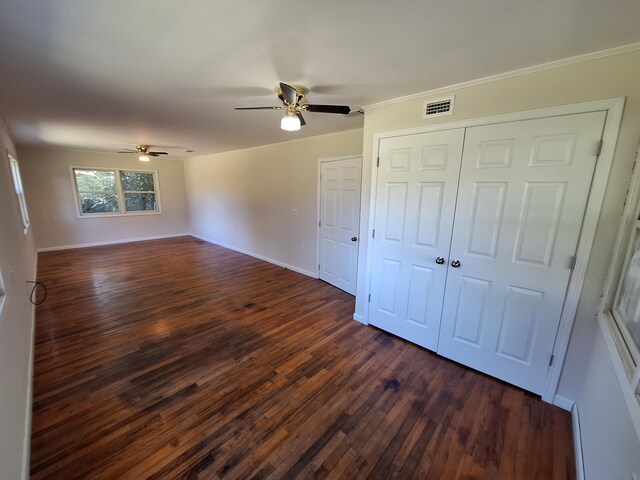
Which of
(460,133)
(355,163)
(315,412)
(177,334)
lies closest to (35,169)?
(177,334)

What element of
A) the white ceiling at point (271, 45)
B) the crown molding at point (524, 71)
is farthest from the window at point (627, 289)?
the white ceiling at point (271, 45)

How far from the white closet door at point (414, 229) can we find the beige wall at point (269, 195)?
1242 mm

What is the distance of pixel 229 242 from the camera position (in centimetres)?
663

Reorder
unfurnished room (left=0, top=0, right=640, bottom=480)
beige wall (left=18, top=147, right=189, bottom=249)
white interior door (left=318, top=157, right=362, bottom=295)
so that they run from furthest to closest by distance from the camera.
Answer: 1. beige wall (left=18, top=147, right=189, bottom=249)
2. white interior door (left=318, top=157, right=362, bottom=295)
3. unfurnished room (left=0, top=0, right=640, bottom=480)

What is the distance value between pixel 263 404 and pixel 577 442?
2082 mm

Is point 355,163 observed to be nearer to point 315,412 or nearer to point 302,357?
point 302,357

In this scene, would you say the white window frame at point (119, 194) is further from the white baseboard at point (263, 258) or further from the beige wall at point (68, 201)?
the white baseboard at point (263, 258)

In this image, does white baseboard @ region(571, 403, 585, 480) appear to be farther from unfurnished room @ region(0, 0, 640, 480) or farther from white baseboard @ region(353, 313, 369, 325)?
white baseboard @ region(353, 313, 369, 325)

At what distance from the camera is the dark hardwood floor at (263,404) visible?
4.96 feet

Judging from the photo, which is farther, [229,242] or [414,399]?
[229,242]

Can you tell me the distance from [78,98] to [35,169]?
524 centimetres

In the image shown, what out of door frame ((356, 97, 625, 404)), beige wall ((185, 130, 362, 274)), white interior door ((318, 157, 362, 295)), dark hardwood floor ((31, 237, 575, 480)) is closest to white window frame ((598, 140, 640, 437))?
door frame ((356, 97, 625, 404))

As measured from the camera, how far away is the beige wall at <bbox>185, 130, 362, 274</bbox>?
14.1 feet

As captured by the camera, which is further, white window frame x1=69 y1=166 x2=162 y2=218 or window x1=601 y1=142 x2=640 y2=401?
white window frame x1=69 y1=166 x2=162 y2=218
